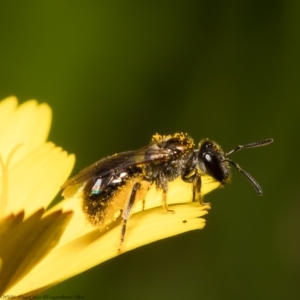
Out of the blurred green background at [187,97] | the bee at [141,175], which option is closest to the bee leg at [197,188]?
the bee at [141,175]

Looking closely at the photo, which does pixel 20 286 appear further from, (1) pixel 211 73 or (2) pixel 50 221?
(1) pixel 211 73

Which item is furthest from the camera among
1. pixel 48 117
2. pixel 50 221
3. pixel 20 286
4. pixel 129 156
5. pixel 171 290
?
pixel 171 290

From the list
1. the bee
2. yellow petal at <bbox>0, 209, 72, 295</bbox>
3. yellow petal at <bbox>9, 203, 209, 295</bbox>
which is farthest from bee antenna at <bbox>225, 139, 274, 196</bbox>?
yellow petal at <bbox>0, 209, 72, 295</bbox>

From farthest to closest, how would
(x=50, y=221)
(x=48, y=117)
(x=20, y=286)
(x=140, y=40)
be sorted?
(x=140, y=40), (x=48, y=117), (x=50, y=221), (x=20, y=286)

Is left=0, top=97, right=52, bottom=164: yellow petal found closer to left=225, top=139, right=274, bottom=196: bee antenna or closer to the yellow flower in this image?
the yellow flower

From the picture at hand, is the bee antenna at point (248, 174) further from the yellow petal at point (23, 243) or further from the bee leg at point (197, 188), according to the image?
the yellow petal at point (23, 243)

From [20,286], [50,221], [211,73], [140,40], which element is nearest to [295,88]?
[211,73]
